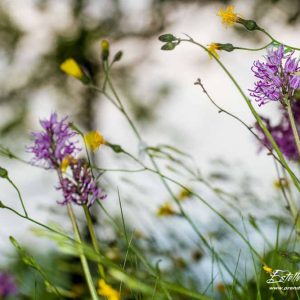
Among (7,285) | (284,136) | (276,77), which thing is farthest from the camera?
(7,285)

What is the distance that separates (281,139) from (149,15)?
3.45 metres

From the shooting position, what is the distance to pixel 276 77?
0.93 meters

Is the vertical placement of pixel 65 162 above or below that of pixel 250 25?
below

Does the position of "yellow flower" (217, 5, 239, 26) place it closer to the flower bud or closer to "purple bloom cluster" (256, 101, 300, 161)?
the flower bud

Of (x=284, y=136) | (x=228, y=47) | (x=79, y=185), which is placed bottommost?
(x=79, y=185)

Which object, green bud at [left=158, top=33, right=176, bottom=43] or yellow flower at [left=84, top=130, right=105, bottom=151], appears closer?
green bud at [left=158, top=33, right=176, bottom=43]

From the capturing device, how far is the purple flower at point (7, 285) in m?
1.79

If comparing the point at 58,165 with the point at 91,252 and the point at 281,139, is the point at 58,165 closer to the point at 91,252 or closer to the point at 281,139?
the point at 91,252

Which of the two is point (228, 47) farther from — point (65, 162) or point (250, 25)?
point (65, 162)

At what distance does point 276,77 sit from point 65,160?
0.36 meters

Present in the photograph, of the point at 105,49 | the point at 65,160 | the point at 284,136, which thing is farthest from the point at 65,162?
the point at 284,136

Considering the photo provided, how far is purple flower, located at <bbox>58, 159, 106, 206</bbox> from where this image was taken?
39.6 inches

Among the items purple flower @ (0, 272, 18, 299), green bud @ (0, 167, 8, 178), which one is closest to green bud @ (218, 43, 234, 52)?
green bud @ (0, 167, 8, 178)

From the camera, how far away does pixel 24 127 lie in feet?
15.5
